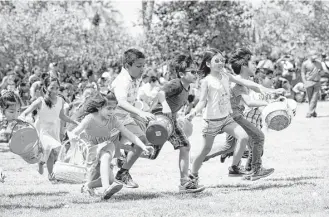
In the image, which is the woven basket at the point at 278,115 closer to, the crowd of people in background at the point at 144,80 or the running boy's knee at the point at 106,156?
the running boy's knee at the point at 106,156

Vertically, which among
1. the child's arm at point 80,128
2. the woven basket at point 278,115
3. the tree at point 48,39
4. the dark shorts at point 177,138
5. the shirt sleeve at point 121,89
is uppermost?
the tree at point 48,39

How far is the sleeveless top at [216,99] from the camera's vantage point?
784 centimetres

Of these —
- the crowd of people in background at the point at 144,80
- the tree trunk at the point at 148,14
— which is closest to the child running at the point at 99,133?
the crowd of people in background at the point at 144,80

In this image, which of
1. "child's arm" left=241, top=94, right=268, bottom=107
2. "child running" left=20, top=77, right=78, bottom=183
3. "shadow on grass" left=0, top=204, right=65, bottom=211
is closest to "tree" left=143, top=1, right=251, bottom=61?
"child running" left=20, top=77, right=78, bottom=183

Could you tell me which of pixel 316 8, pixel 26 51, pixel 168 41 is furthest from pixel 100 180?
pixel 316 8

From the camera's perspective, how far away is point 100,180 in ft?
24.8

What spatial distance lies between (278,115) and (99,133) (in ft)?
7.05

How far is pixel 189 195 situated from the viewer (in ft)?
24.8

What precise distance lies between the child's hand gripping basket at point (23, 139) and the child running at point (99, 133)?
0.76m

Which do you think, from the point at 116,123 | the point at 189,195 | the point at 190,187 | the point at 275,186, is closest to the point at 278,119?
the point at 275,186

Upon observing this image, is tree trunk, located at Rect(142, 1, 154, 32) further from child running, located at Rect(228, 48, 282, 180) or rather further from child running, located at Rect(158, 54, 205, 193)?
child running, located at Rect(158, 54, 205, 193)

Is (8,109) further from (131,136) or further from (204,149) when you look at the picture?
(204,149)

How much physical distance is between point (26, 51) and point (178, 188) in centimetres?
2359

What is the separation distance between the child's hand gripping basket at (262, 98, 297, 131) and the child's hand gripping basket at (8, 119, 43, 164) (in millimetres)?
2676
